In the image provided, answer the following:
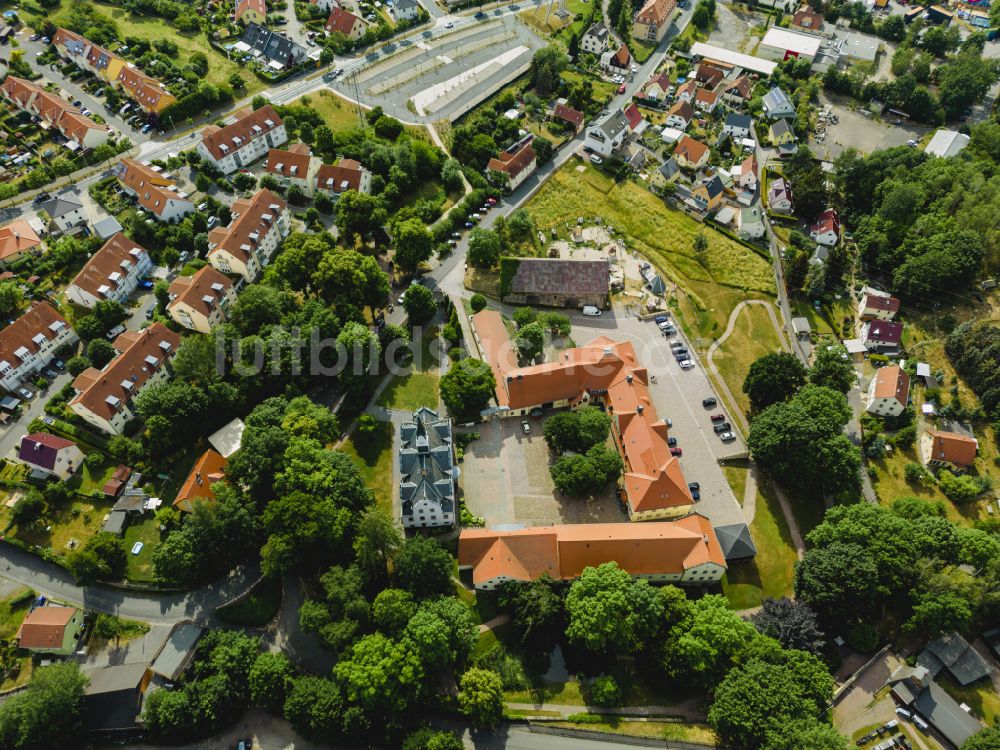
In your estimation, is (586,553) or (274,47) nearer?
(586,553)

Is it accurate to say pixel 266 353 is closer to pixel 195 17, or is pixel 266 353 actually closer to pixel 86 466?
pixel 86 466

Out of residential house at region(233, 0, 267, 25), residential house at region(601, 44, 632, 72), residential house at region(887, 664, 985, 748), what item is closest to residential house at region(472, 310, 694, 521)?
residential house at region(887, 664, 985, 748)

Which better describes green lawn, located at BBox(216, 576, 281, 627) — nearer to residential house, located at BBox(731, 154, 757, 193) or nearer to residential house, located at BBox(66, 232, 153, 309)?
residential house, located at BBox(66, 232, 153, 309)

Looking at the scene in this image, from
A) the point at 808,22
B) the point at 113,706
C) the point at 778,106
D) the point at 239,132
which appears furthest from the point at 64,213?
the point at 808,22

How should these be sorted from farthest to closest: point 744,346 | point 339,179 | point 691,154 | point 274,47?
point 274,47
point 691,154
point 339,179
point 744,346

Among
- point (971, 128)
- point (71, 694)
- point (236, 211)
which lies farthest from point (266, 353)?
point (971, 128)

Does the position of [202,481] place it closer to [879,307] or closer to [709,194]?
[709,194]
